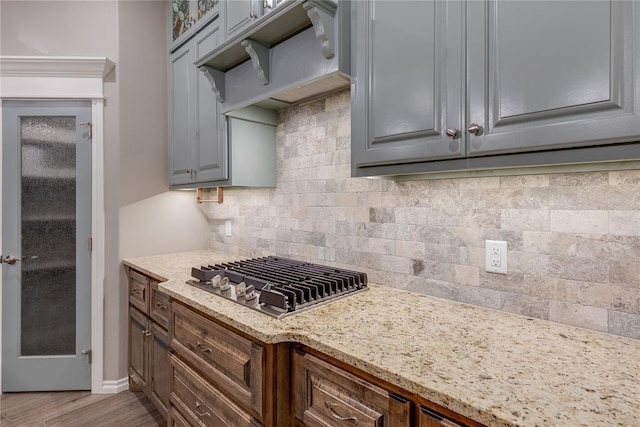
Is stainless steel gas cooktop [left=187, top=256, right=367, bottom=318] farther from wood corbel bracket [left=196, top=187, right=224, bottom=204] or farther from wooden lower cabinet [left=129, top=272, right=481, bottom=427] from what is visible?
wood corbel bracket [left=196, top=187, right=224, bottom=204]

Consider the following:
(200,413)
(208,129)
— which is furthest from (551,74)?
(208,129)

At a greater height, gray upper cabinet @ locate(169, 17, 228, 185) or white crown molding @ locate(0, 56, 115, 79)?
white crown molding @ locate(0, 56, 115, 79)

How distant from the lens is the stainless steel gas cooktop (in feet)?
4.32

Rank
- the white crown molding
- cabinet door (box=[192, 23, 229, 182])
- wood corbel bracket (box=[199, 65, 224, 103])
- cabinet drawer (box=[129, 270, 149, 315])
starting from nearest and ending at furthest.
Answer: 1. wood corbel bracket (box=[199, 65, 224, 103])
2. cabinet door (box=[192, 23, 229, 182])
3. cabinet drawer (box=[129, 270, 149, 315])
4. the white crown molding

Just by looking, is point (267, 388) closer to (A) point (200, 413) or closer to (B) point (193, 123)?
(A) point (200, 413)

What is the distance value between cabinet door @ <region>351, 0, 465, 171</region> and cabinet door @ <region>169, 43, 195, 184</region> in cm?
150

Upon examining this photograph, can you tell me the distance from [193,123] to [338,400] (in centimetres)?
205

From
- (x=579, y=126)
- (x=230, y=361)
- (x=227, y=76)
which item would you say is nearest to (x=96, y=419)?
(x=230, y=361)

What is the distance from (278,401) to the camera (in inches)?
45.8

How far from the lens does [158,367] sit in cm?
213

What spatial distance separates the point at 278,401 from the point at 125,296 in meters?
1.96

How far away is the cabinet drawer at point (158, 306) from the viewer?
2057 millimetres

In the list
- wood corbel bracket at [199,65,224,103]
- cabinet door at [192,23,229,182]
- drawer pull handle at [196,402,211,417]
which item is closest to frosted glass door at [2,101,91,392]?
cabinet door at [192,23,229,182]

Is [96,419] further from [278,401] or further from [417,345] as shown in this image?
[417,345]
